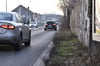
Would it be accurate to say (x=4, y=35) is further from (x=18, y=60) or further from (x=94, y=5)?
(x=94, y=5)

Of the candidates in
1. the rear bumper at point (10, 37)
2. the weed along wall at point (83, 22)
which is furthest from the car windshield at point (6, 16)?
the weed along wall at point (83, 22)

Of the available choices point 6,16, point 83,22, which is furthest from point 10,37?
point 83,22

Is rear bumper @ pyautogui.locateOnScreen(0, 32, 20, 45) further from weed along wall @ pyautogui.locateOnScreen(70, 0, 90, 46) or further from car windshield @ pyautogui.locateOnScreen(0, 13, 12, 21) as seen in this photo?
weed along wall @ pyautogui.locateOnScreen(70, 0, 90, 46)

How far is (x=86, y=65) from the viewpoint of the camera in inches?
317

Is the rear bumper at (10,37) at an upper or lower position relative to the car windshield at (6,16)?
lower

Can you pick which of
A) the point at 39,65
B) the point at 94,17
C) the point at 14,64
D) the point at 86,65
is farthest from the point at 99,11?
the point at 14,64

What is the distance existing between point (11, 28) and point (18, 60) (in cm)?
251

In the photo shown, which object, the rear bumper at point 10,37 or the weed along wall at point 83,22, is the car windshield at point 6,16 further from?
the weed along wall at point 83,22

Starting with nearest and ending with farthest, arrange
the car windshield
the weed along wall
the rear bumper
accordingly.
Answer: the weed along wall → the rear bumper → the car windshield

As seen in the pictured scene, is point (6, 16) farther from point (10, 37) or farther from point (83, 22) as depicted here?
point (83, 22)

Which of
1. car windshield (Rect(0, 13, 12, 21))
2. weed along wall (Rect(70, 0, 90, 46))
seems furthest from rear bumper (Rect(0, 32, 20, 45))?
weed along wall (Rect(70, 0, 90, 46))

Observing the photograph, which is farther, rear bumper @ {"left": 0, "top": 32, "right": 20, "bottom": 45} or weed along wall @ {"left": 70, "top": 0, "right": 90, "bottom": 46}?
rear bumper @ {"left": 0, "top": 32, "right": 20, "bottom": 45}

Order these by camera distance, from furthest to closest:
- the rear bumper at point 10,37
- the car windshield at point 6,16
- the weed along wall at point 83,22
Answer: the car windshield at point 6,16, the rear bumper at point 10,37, the weed along wall at point 83,22

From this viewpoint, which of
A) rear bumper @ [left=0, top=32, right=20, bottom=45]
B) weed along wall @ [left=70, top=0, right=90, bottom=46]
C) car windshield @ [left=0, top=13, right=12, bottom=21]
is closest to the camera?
weed along wall @ [left=70, top=0, right=90, bottom=46]
